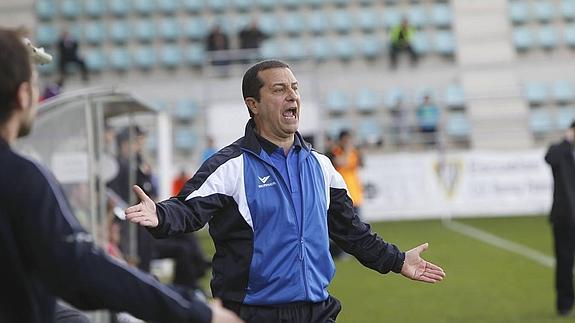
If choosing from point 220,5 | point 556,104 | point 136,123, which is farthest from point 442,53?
point 136,123

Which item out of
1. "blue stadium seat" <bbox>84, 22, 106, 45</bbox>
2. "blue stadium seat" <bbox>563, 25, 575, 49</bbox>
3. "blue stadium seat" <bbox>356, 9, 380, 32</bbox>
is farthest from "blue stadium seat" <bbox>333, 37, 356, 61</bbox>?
"blue stadium seat" <bbox>84, 22, 106, 45</bbox>

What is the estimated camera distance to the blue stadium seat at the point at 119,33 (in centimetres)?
3403

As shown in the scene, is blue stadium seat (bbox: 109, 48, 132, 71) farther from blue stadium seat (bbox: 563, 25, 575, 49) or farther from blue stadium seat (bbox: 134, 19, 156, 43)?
blue stadium seat (bbox: 563, 25, 575, 49)

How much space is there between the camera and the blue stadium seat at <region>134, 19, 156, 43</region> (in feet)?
111

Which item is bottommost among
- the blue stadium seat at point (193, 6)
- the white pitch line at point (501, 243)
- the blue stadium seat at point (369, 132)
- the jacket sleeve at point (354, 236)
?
the white pitch line at point (501, 243)

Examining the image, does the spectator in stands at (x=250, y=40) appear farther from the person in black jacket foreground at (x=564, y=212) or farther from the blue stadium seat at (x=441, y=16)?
the person in black jacket foreground at (x=564, y=212)

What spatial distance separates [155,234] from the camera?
205 inches

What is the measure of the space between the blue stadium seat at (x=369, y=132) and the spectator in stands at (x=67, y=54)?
25.2ft

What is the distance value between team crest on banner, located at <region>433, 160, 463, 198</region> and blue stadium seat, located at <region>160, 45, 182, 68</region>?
928 cm

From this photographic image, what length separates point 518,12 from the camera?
113 feet

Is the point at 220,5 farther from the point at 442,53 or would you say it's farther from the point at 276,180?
the point at 276,180

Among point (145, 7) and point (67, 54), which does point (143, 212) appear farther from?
point (145, 7)

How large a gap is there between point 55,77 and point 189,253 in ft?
63.1

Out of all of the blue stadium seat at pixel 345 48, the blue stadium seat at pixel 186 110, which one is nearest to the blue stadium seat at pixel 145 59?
the blue stadium seat at pixel 186 110
